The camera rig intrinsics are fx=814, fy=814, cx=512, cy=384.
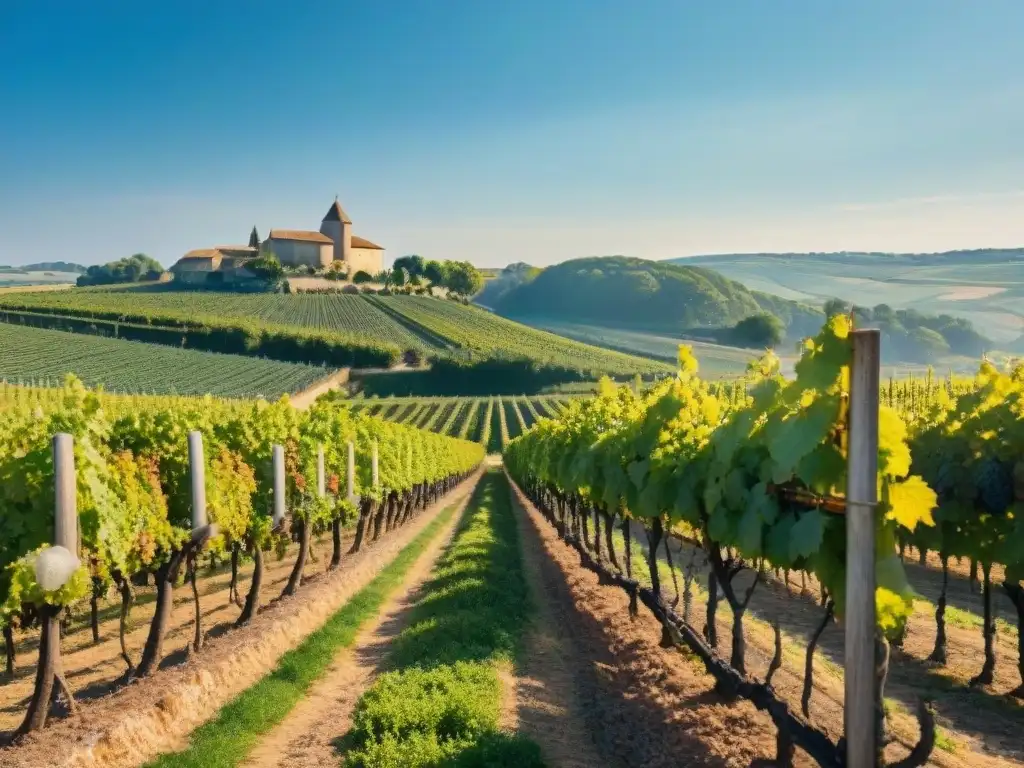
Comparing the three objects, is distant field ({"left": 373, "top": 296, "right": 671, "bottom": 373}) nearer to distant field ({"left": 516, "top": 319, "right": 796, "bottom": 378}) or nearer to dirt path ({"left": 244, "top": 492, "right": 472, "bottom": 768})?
distant field ({"left": 516, "top": 319, "right": 796, "bottom": 378})

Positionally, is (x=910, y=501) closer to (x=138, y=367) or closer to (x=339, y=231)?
(x=138, y=367)

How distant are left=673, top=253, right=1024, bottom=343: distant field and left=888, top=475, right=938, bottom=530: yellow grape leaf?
1612 inches

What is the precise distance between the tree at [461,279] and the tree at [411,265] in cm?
514

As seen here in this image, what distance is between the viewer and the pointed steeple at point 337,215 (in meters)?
153

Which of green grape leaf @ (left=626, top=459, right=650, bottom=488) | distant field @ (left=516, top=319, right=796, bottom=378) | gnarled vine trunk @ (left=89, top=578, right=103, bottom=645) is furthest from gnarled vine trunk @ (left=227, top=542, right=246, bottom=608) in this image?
distant field @ (left=516, top=319, right=796, bottom=378)

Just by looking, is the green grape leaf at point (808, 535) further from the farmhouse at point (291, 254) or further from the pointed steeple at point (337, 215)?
the pointed steeple at point (337, 215)

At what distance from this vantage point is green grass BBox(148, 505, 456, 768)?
23.6ft

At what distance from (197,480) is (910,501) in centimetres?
626

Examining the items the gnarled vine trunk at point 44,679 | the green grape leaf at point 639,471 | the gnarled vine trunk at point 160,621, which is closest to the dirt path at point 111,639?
the gnarled vine trunk at point 160,621

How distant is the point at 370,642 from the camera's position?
11641mm

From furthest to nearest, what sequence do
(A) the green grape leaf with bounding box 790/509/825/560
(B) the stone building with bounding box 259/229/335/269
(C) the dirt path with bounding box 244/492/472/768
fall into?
(B) the stone building with bounding box 259/229/335/269
(C) the dirt path with bounding box 244/492/472/768
(A) the green grape leaf with bounding box 790/509/825/560

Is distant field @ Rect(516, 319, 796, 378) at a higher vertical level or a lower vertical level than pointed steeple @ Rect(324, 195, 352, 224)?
lower

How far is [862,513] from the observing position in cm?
387

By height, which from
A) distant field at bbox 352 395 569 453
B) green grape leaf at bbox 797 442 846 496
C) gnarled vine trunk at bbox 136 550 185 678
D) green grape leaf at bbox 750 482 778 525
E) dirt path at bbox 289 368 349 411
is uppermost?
green grape leaf at bbox 797 442 846 496
